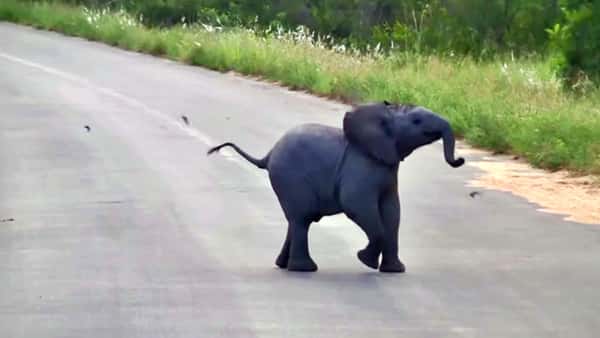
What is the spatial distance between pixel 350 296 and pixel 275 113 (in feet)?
44.4

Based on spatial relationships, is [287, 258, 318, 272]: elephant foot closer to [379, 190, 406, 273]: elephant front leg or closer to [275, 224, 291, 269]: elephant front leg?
[275, 224, 291, 269]: elephant front leg

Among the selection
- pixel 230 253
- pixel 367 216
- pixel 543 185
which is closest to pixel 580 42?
pixel 543 185

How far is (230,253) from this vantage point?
12078 millimetres

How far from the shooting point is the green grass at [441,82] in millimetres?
18719

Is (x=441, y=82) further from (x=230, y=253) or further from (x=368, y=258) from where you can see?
(x=368, y=258)

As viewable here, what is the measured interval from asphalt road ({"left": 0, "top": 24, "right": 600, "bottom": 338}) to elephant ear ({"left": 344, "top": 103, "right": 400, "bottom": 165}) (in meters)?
0.83

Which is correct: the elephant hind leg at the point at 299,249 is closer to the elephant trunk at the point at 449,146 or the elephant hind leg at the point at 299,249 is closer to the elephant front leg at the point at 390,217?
the elephant front leg at the point at 390,217

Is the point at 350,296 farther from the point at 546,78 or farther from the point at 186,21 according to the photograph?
the point at 186,21

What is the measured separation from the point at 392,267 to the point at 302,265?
0.59 metres

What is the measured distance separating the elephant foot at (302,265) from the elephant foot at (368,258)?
0.32 metres

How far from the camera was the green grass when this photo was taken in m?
18.7

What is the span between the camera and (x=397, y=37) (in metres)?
33.8

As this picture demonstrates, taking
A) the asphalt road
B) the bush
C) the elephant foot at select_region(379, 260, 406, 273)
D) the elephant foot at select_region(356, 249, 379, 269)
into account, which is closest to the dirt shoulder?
the asphalt road

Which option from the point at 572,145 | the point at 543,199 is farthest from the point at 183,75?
the point at 543,199
